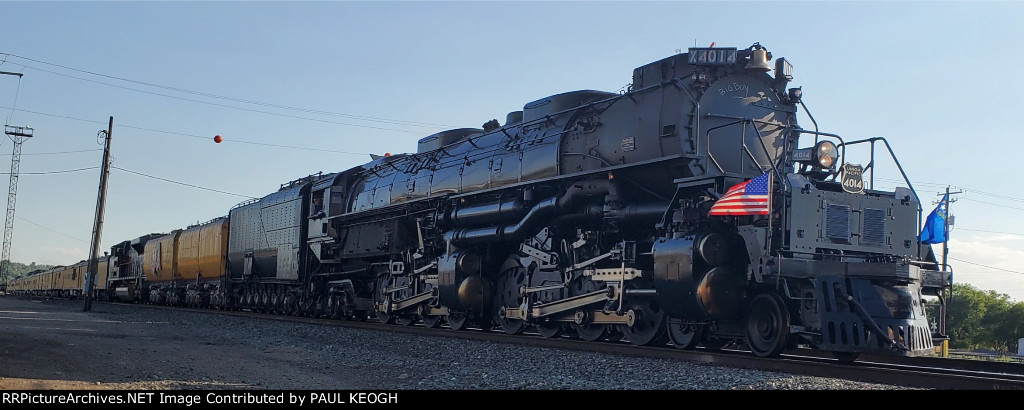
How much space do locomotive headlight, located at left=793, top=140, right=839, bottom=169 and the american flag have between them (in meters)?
1.60

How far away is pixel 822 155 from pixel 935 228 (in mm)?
2487

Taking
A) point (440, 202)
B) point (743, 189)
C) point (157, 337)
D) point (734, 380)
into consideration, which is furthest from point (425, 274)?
point (734, 380)

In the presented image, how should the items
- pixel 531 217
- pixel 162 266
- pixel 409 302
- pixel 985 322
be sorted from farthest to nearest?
pixel 985 322, pixel 162 266, pixel 409 302, pixel 531 217

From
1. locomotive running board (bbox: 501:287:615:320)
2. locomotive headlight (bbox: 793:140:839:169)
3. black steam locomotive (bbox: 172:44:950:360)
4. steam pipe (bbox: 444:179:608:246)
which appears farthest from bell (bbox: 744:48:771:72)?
locomotive running board (bbox: 501:287:615:320)

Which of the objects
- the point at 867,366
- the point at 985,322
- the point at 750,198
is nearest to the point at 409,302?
the point at 750,198

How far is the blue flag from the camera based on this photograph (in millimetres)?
12184

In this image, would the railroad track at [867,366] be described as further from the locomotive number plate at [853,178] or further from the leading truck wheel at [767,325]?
the locomotive number plate at [853,178]

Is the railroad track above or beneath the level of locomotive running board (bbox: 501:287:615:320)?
beneath

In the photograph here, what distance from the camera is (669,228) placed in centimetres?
1212

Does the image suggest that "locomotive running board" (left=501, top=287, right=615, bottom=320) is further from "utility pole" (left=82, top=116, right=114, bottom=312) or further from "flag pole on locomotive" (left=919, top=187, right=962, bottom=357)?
"utility pole" (left=82, top=116, right=114, bottom=312)

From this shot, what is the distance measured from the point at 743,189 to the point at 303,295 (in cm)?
1602

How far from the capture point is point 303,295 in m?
23.8

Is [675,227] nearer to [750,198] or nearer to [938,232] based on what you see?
[750,198]
